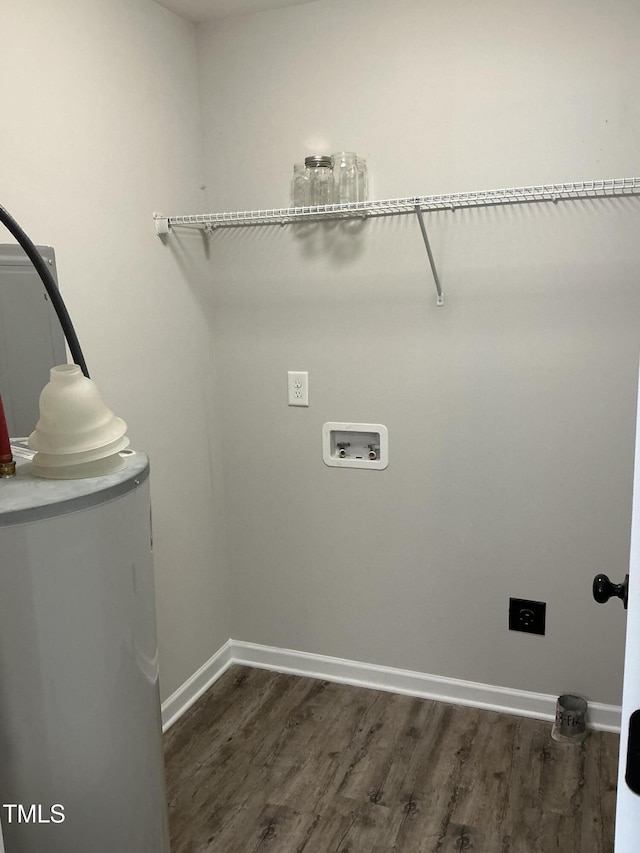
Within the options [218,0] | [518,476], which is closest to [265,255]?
[218,0]

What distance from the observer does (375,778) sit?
Answer: 2.11 m

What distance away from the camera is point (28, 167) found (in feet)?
5.78

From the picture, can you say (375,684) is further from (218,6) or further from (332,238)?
(218,6)

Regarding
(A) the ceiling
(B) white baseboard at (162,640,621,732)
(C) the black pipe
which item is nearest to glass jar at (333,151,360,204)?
(A) the ceiling

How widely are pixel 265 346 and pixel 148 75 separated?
2.97 feet

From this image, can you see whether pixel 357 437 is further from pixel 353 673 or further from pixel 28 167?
pixel 28 167

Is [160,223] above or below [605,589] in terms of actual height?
above

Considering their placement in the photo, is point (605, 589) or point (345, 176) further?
point (345, 176)

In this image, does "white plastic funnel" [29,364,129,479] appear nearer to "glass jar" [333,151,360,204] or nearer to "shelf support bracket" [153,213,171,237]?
"shelf support bracket" [153,213,171,237]

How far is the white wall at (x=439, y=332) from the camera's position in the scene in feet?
6.79

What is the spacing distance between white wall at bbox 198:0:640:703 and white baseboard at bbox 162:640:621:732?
40mm

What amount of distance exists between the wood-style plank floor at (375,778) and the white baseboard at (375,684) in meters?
0.04

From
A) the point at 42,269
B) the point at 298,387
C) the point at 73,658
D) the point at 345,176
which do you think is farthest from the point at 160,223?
the point at 73,658

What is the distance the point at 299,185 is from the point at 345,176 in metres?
0.17
